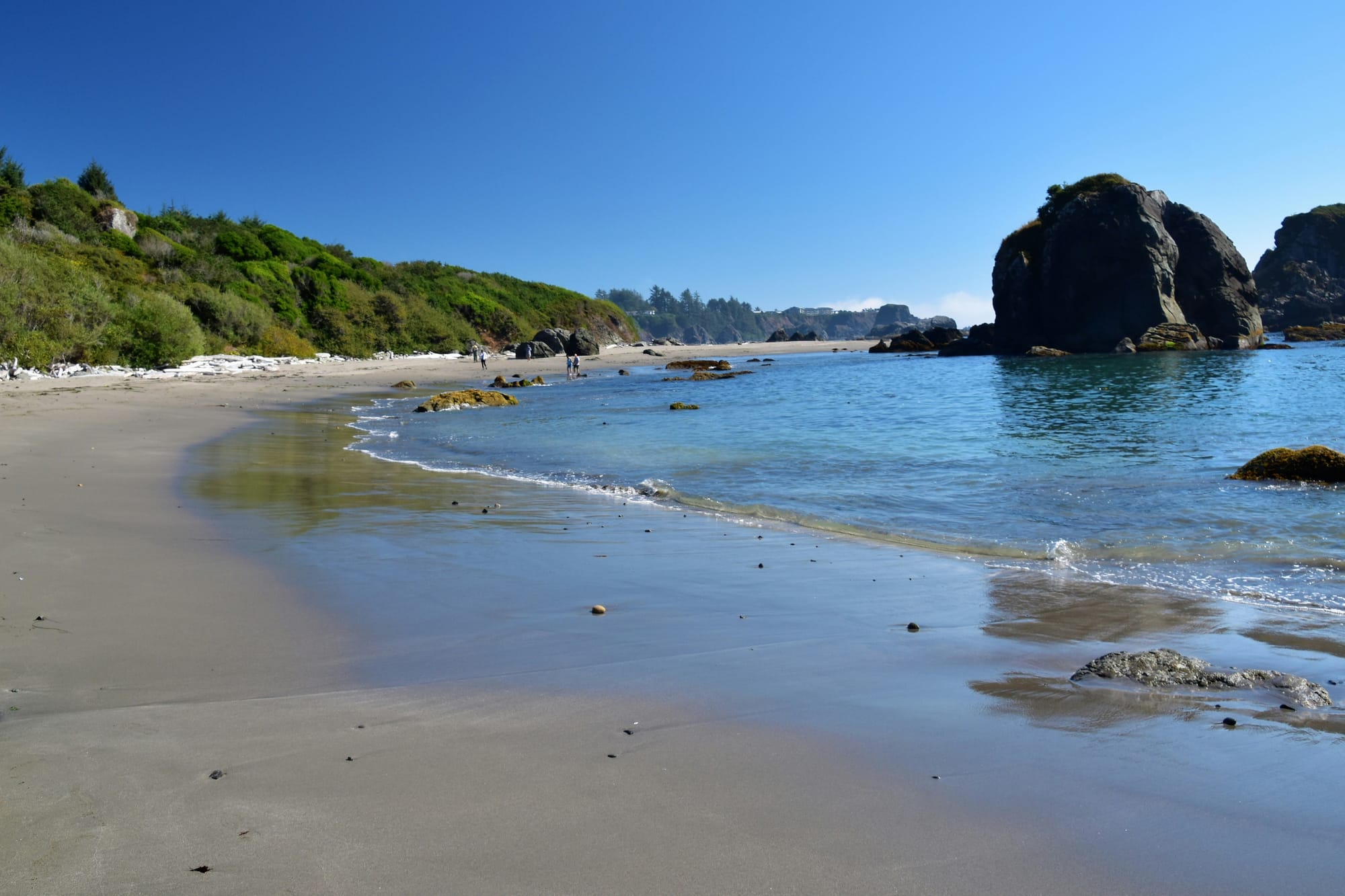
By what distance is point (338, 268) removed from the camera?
61156 mm

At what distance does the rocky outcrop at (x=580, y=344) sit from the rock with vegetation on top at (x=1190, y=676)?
59631 millimetres

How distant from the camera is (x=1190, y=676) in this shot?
3.64 meters

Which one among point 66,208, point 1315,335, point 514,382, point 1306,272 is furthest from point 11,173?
point 1306,272

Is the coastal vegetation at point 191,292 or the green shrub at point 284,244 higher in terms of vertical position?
the green shrub at point 284,244

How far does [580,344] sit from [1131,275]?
136 feet

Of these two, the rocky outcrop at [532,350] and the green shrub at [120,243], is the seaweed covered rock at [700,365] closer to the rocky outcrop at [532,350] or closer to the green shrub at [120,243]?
the rocky outcrop at [532,350]

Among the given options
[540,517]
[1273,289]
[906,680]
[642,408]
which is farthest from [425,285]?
[1273,289]

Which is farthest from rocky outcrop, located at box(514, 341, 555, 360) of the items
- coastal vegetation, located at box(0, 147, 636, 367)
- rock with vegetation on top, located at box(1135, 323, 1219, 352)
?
rock with vegetation on top, located at box(1135, 323, 1219, 352)

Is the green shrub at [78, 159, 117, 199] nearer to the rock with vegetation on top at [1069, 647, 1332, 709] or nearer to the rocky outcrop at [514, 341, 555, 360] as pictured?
the rocky outcrop at [514, 341, 555, 360]

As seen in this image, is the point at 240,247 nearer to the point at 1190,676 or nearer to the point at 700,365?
the point at 700,365

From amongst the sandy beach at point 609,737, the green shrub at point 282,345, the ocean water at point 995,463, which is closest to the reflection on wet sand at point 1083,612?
the sandy beach at point 609,737

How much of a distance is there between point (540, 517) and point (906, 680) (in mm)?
5220

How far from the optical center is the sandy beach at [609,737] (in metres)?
2.18

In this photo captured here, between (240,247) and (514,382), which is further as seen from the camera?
(240,247)
